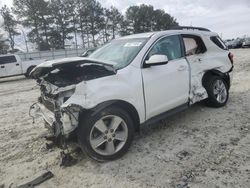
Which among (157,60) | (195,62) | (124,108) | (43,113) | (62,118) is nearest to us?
(62,118)

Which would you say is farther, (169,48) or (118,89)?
(169,48)

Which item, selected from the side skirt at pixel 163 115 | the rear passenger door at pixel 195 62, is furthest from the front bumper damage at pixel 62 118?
the rear passenger door at pixel 195 62

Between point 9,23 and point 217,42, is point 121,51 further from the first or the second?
point 9,23

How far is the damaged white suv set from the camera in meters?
3.82

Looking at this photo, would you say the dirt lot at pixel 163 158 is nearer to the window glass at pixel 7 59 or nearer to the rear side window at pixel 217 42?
the rear side window at pixel 217 42

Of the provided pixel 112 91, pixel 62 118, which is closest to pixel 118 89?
pixel 112 91

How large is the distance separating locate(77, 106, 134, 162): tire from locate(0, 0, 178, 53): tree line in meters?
42.4

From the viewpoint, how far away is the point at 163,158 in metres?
4.10

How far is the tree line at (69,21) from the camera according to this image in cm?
4331

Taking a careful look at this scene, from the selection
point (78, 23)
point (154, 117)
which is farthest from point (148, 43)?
point (78, 23)

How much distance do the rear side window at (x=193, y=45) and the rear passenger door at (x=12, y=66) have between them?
1510 centimetres

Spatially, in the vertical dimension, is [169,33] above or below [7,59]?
above

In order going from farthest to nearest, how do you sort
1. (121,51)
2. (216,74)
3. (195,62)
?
1. (216,74)
2. (195,62)
3. (121,51)

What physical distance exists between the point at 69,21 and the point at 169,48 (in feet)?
151
